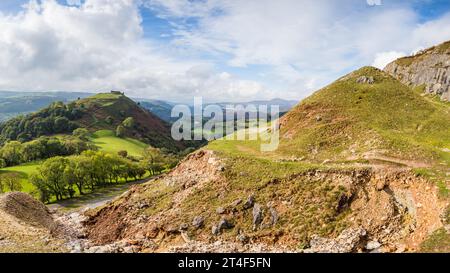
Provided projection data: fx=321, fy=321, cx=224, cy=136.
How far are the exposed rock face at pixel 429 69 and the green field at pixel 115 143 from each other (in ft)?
352

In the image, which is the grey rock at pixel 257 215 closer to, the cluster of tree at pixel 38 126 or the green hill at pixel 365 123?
the green hill at pixel 365 123

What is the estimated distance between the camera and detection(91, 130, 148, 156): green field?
147837 mm

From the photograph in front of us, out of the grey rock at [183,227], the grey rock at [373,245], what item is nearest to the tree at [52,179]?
the grey rock at [183,227]

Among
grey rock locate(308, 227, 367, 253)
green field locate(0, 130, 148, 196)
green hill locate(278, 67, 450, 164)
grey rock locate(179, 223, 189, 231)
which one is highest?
green hill locate(278, 67, 450, 164)

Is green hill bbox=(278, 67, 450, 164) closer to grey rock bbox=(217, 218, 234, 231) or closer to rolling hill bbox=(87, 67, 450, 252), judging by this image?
rolling hill bbox=(87, 67, 450, 252)

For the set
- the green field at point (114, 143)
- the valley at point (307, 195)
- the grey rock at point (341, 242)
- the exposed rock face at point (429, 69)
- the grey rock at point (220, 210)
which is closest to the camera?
the grey rock at point (341, 242)

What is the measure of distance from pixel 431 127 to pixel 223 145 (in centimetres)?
2863

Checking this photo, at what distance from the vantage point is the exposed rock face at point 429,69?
72625mm

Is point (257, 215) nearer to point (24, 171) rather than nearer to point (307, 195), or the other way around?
point (307, 195)

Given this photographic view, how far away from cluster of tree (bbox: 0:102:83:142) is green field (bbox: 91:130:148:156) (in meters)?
17.4

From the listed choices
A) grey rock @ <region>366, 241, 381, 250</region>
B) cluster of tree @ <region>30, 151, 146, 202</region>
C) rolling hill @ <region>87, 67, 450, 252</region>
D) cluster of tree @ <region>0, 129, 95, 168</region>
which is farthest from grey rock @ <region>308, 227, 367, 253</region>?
cluster of tree @ <region>0, 129, 95, 168</region>

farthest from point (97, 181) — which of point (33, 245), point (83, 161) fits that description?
point (33, 245)

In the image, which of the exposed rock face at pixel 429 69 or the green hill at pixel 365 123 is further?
the exposed rock face at pixel 429 69

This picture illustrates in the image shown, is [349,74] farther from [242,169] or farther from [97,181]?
[97,181]
